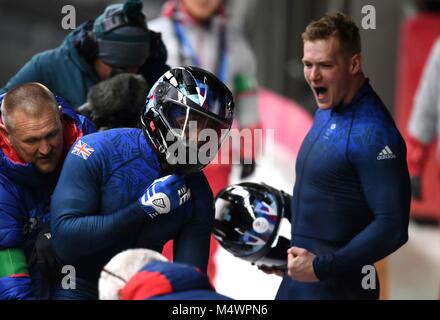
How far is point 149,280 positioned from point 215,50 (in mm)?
3679

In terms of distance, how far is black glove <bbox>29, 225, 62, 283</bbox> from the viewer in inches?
145

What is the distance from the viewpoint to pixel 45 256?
370 cm

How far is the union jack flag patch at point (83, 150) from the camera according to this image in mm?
3451

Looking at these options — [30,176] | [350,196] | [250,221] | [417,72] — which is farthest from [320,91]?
[417,72]

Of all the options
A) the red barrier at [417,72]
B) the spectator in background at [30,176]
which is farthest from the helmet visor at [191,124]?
the red barrier at [417,72]

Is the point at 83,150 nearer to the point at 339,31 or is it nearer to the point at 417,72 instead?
the point at 339,31

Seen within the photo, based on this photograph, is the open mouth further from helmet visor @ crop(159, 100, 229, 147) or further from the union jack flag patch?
the union jack flag patch

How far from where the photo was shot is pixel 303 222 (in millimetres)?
4152

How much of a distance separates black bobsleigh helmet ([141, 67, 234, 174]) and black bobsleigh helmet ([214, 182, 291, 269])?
665 mm

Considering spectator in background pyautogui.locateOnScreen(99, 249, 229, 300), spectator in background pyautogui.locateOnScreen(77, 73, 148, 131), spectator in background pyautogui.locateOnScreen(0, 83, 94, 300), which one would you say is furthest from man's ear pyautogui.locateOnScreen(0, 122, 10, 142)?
spectator in background pyautogui.locateOnScreen(99, 249, 229, 300)

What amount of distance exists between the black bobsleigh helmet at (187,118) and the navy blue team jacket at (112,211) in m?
0.09
